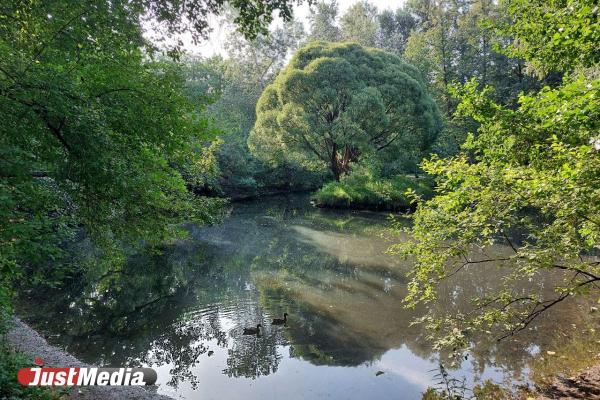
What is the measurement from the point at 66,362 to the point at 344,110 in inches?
971

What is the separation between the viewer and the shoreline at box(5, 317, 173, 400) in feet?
19.6

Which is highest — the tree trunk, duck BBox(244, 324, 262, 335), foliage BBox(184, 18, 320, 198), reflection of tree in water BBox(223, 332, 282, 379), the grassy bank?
foliage BBox(184, 18, 320, 198)

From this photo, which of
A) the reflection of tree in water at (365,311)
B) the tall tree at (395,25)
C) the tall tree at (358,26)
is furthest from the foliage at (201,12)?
the tall tree at (395,25)

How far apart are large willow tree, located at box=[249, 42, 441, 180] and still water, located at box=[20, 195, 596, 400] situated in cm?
1276

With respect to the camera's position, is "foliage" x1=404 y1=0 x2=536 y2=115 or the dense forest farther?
"foliage" x1=404 y1=0 x2=536 y2=115

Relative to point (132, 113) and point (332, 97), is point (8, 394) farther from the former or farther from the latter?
point (332, 97)

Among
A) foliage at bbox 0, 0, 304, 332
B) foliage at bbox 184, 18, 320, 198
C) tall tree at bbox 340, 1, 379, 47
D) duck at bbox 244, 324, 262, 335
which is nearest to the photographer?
foliage at bbox 0, 0, 304, 332

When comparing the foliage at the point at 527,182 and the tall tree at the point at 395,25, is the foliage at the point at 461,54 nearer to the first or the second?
the tall tree at the point at 395,25

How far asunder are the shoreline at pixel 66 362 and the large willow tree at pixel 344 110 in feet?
71.8

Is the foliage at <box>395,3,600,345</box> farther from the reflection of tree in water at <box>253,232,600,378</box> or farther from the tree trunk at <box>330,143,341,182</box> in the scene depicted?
the tree trunk at <box>330,143,341,182</box>

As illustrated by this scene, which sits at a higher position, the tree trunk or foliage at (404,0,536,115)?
foliage at (404,0,536,115)

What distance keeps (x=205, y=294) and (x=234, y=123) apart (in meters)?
29.1

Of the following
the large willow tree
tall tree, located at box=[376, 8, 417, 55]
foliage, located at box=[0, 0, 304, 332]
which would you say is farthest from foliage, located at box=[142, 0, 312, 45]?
tall tree, located at box=[376, 8, 417, 55]

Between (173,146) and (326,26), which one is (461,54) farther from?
(173,146)
